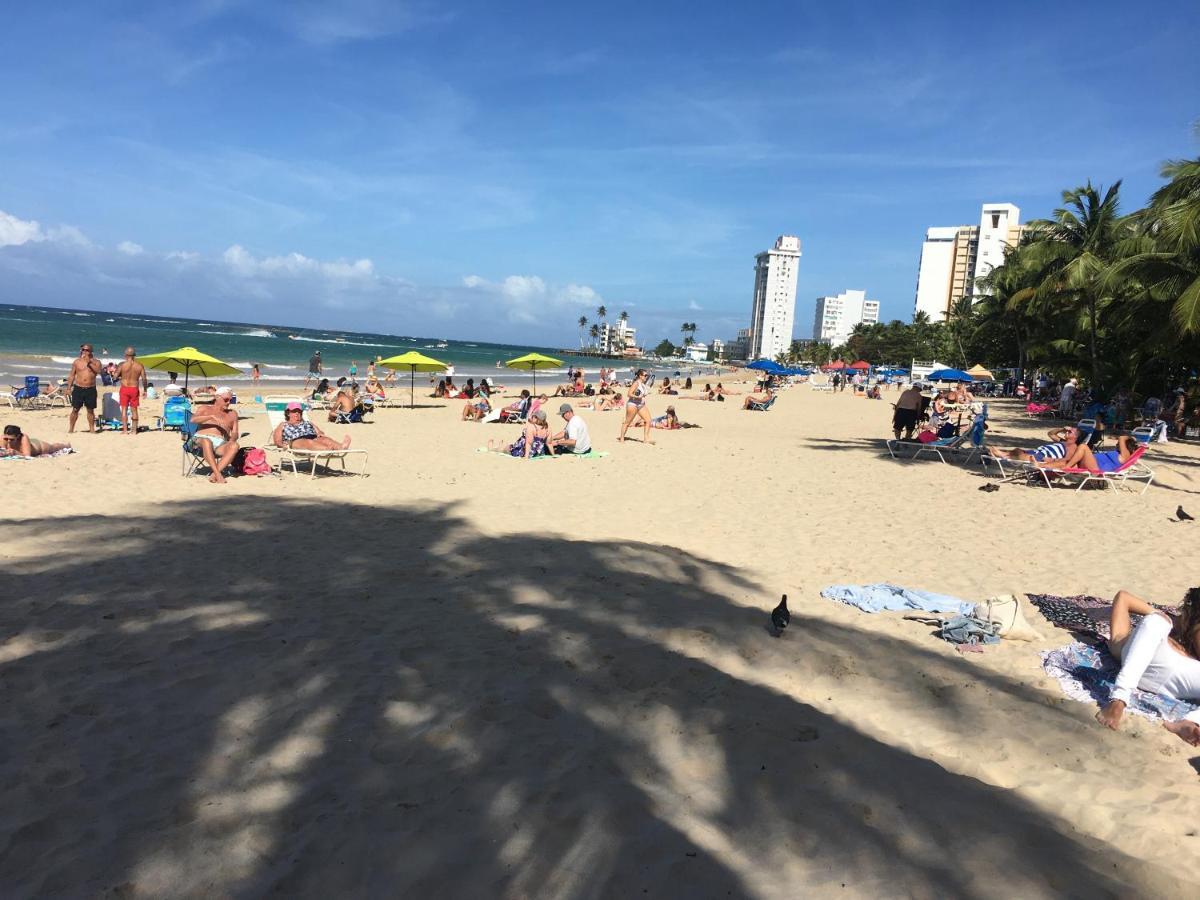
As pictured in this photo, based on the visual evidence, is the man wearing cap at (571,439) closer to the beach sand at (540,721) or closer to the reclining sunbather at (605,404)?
the beach sand at (540,721)

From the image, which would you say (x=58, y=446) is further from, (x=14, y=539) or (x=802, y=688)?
(x=802, y=688)

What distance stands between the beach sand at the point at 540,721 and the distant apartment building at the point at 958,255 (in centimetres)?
12329

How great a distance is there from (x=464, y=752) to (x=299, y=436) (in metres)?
7.13

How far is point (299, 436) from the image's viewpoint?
29.6ft

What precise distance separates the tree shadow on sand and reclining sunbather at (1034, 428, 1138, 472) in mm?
6754

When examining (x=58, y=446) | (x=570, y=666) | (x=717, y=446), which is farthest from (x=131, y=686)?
(x=717, y=446)

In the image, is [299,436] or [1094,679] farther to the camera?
[299,436]

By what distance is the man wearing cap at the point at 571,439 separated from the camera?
11.2 m

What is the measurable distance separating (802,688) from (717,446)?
1010 centimetres

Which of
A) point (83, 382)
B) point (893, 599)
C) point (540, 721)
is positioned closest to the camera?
point (540, 721)

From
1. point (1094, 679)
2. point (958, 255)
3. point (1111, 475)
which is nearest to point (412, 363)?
point (1111, 475)

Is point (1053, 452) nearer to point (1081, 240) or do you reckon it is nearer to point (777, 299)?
point (1081, 240)

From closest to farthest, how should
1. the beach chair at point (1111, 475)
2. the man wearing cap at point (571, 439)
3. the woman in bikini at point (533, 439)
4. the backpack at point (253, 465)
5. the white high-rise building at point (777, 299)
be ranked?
the backpack at point (253, 465)
the beach chair at point (1111, 475)
the woman in bikini at point (533, 439)
the man wearing cap at point (571, 439)
the white high-rise building at point (777, 299)

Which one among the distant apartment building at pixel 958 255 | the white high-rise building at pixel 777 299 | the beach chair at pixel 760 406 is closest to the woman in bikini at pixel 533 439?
the beach chair at pixel 760 406
